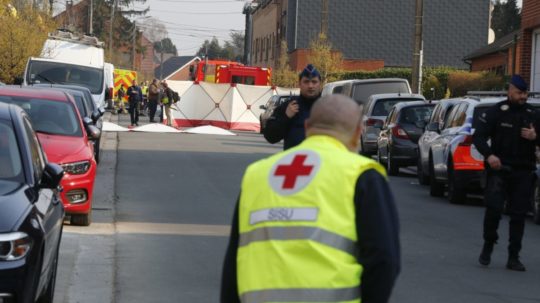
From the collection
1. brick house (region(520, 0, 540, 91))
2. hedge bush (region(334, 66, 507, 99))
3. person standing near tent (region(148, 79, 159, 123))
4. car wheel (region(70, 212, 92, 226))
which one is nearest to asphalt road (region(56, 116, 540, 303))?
car wheel (region(70, 212, 92, 226))

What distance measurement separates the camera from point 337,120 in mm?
4543

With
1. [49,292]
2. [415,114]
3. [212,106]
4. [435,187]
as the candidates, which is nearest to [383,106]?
[415,114]

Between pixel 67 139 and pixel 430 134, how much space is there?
7.94 meters

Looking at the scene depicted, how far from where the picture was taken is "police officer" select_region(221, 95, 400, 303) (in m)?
4.33

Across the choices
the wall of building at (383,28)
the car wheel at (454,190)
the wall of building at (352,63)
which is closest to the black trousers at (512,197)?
the car wheel at (454,190)

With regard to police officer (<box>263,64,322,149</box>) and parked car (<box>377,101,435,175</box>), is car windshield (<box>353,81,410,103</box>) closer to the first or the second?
parked car (<box>377,101,435,175</box>)

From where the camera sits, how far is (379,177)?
4438mm

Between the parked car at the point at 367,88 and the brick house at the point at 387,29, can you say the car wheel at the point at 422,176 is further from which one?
the brick house at the point at 387,29

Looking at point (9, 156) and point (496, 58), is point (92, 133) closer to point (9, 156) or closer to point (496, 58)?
point (9, 156)

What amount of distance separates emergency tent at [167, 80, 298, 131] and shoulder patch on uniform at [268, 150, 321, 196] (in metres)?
41.8

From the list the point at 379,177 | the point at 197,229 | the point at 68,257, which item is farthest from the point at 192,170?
the point at 379,177

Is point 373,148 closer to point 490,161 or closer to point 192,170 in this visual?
point 192,170

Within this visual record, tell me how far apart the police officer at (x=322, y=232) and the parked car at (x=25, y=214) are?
9.79ft

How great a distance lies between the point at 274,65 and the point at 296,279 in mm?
78426
